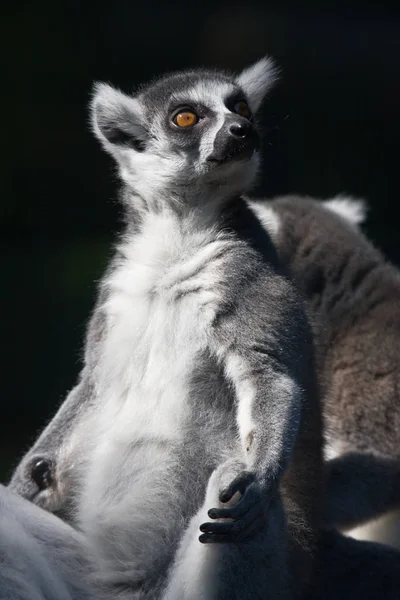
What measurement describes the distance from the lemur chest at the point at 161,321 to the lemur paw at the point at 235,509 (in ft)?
1.20

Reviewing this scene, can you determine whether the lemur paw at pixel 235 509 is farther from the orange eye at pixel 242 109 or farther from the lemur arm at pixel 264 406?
the orange eye at pixel 242 109

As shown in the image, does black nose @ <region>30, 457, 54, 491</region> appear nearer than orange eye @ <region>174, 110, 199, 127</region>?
No

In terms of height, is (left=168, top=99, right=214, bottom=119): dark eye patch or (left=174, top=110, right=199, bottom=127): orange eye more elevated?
(left=168, top=99, right=214, bottom=119): dark eye patch

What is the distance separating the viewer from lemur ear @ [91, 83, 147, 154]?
3486mm

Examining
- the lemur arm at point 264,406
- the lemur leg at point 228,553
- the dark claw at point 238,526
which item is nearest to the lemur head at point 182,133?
the lemur arm at point 264,406

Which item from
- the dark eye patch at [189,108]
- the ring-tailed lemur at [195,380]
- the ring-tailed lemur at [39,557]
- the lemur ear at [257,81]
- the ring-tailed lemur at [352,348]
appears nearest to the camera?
the ring-tailed lemur at [39,557]

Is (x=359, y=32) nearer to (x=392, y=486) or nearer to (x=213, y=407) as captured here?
(x=392, y=486)

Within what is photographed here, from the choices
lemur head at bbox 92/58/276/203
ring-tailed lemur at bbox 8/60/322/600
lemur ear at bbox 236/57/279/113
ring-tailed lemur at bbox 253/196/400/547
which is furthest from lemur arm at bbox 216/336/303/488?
lemur ear at bbox 236/57/279/113

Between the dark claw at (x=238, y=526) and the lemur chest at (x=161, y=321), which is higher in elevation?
the lemur chest at (x=161, y=321)

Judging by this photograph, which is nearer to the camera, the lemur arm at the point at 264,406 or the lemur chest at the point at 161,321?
the lemur arm at the point at 264,406

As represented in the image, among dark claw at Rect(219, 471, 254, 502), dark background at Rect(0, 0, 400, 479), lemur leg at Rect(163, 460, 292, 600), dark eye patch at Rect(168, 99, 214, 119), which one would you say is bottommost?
lemur leg at Rect(163, 460, 292, 600)

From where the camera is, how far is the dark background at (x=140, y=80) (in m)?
8.38

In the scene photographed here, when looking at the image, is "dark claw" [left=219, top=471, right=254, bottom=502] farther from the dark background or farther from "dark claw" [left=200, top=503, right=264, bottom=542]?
the dark background

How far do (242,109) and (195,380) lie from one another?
3.26 ft
